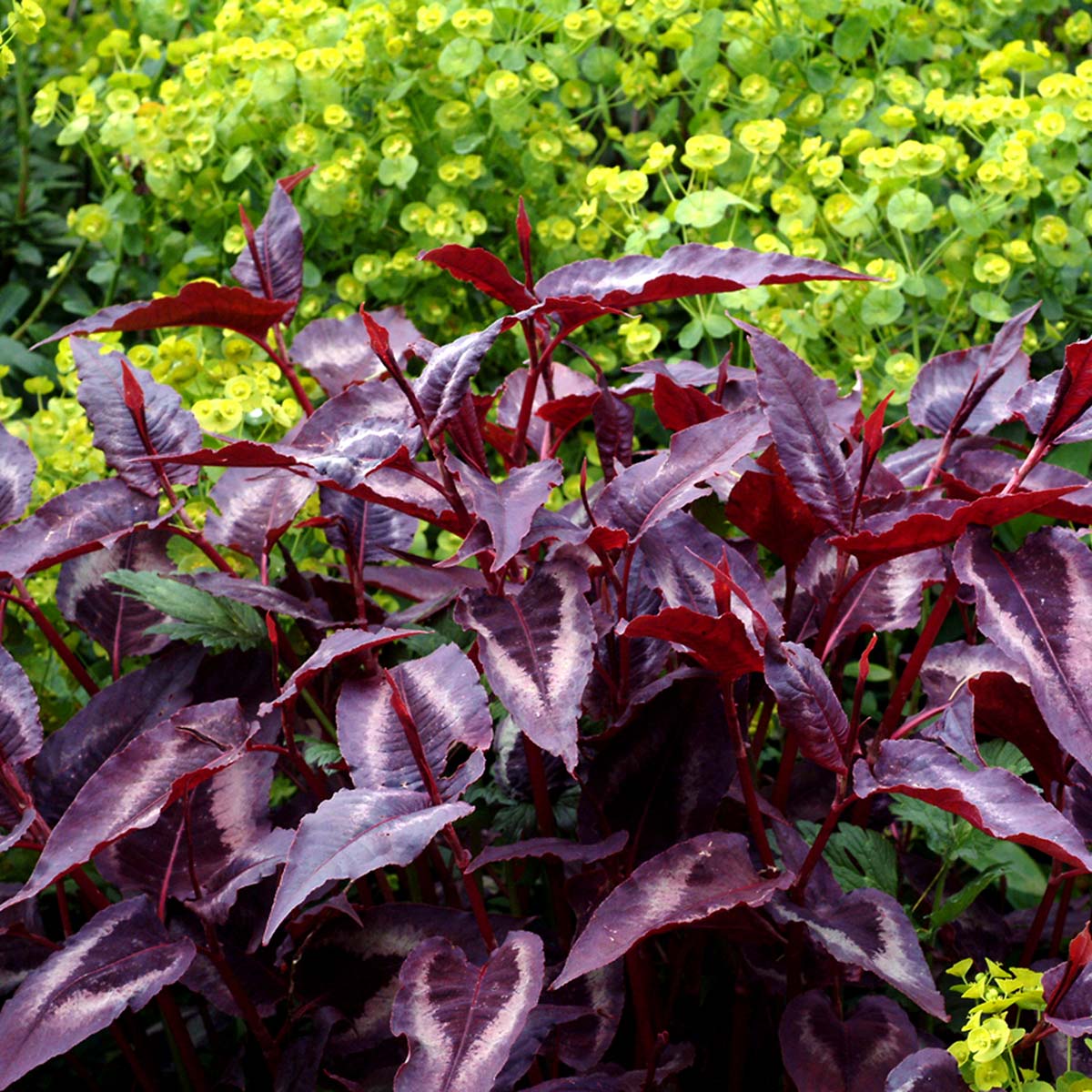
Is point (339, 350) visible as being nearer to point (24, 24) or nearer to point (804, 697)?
point (24, 24)

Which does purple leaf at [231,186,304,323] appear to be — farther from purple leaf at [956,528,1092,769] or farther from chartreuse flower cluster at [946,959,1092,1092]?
chartreuse flower cluster at [946,959,1092,1092]

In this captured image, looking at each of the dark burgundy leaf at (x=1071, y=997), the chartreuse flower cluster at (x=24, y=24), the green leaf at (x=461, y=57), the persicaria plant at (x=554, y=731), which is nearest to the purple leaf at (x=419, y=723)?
the persicaria plant at (x=554, y=731)

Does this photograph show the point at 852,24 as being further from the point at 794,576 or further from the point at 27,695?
the point at 27,695

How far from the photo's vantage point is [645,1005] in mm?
1104

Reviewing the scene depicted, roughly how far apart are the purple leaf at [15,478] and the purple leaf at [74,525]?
0.02m

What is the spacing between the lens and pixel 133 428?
1.25m

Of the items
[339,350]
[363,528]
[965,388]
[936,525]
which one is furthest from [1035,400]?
[339,350]

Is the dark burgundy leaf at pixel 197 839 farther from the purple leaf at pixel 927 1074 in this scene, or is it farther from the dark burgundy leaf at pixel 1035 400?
the dark burgundy leaf at pixel 1035 400

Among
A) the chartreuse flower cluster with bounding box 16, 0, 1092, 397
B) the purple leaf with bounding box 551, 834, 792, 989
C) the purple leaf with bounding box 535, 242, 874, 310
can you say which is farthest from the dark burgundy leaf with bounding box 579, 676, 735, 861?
the chartreuse flower cluster with bounding box 16, 0, 1092, 397

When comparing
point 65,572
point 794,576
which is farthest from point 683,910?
point 65,572

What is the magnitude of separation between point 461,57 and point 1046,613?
1293 millimetres

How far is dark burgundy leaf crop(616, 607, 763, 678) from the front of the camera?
89cm

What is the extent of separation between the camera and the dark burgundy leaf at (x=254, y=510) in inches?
49.4

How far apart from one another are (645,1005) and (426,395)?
54 centimetres
